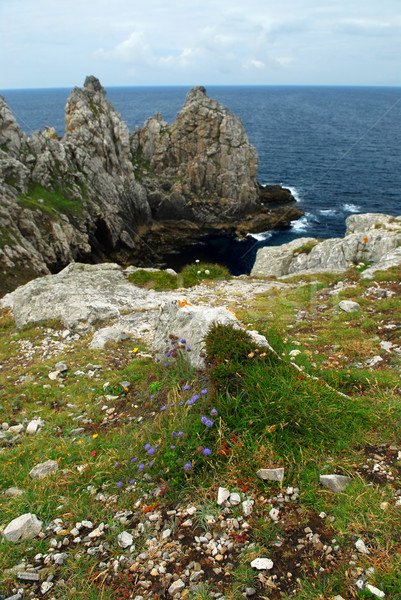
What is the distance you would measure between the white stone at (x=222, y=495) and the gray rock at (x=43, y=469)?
9.59 ft

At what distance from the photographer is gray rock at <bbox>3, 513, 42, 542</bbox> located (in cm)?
495

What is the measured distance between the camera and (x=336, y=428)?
5980 millimetres

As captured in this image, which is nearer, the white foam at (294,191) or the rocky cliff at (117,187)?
the rocky cliff at (117,187)

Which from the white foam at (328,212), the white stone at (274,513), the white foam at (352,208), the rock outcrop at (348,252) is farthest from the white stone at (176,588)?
the white foam at (352,208)

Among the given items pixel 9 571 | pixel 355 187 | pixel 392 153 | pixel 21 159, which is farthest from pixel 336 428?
pixel 392 153

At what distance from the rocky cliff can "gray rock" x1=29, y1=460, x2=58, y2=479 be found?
122ft

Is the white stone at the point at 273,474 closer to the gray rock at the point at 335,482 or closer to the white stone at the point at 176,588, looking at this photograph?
the gray rock at the point at 335,482

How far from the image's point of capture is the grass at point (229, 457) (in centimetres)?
426

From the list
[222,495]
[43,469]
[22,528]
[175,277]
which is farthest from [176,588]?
[175,277]

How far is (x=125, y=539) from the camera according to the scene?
189 inches

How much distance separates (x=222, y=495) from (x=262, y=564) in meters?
1.04

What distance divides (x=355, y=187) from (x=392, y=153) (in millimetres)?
41846

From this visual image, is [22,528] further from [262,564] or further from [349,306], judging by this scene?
[349,306]

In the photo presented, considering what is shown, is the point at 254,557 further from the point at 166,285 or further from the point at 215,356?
the point at 166,285
